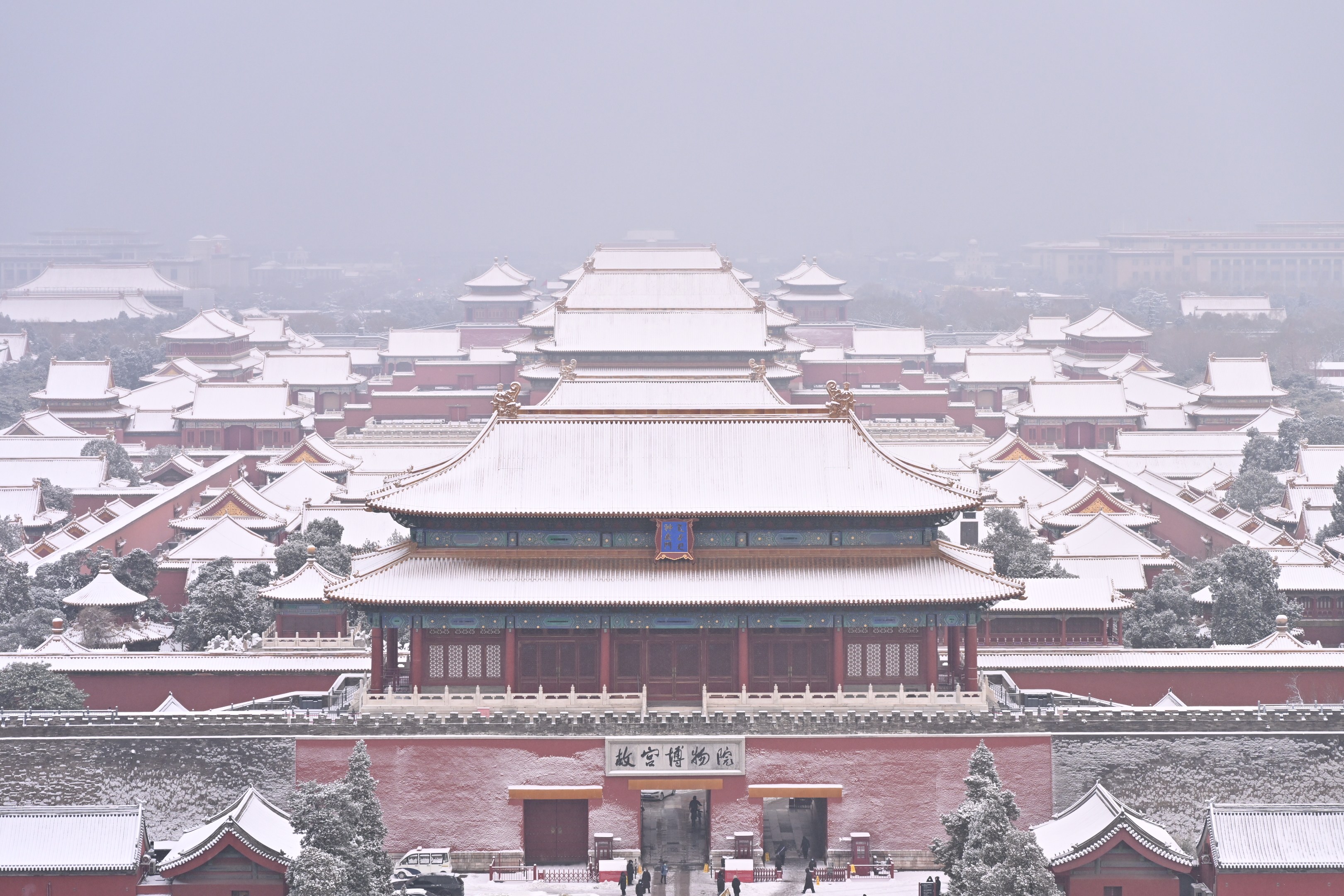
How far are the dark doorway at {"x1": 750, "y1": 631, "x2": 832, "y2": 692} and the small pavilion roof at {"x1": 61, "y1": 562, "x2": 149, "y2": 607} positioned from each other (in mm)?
18644

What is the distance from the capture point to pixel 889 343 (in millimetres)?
87188

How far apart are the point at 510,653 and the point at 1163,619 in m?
16.7

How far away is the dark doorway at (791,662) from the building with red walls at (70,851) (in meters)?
11.5

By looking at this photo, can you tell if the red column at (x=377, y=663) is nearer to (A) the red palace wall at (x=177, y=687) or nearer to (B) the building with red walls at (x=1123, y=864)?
(A) the red palace wall at (x=177, y=687)

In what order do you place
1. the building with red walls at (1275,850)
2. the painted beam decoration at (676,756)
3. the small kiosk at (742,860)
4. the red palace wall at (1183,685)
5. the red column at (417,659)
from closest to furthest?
the building with red walls at (1275,850) → the small kiosk at (742,860) → the painted beam decoration at (676,756) → the red column at (417,659) → the red palace wall at (1183,685)

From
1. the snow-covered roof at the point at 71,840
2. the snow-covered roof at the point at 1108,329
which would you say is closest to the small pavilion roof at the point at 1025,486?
the snow-covered roof at the point at 1108,329

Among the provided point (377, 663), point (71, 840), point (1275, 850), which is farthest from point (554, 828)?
point (1275, 850)

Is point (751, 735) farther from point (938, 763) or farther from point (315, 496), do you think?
point (315, 496)

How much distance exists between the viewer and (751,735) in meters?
34.9

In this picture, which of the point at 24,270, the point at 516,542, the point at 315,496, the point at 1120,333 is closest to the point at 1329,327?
the point at 1120,333

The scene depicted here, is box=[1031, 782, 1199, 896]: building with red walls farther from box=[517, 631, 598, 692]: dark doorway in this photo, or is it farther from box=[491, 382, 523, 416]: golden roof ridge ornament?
box=[491, 382, 523, 416]: golden roof ridge ornament

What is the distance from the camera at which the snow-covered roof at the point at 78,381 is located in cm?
8144

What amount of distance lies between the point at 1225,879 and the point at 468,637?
14.0 meters

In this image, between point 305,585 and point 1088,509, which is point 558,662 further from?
point 1088,509
